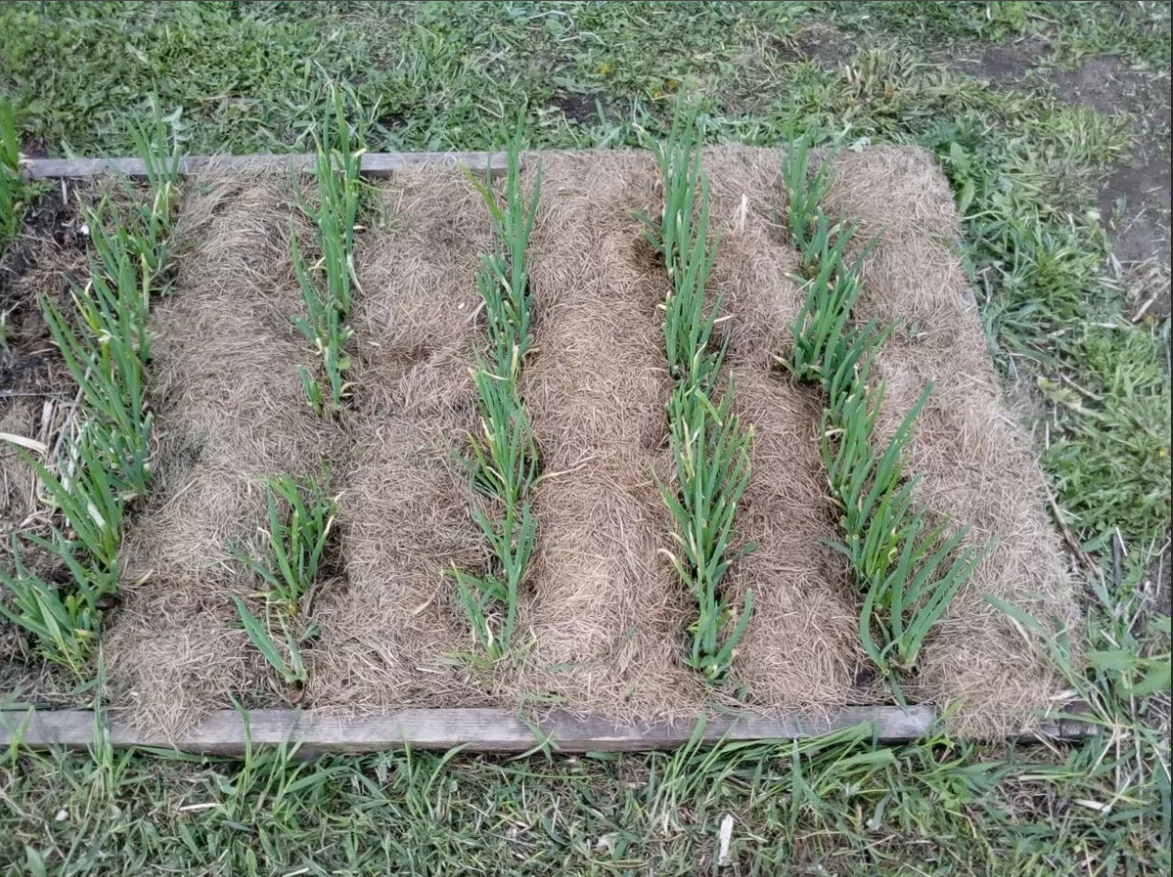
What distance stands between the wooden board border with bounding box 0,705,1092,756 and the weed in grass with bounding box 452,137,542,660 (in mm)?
180

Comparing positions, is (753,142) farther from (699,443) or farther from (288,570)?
(288,570)

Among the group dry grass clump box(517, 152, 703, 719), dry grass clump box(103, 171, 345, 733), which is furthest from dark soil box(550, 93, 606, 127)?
dry grass clump box(103, 171, 345, 733)

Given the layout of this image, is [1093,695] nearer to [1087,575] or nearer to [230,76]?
[1087,575]

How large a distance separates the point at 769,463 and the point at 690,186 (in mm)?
764

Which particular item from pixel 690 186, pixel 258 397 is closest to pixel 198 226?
pixel 258 397

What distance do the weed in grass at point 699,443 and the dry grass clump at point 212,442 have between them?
0.93 metres

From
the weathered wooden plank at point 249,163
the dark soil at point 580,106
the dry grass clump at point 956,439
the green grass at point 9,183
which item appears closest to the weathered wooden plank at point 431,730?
the dry grass clump at point 956,439

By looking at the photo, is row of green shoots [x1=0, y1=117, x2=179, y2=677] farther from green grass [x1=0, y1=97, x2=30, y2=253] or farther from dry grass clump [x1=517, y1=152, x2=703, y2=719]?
dry grass clump [x1=517, y1=152, x2=703, y2=719]

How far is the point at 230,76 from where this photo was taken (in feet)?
11.3

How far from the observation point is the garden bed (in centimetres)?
218

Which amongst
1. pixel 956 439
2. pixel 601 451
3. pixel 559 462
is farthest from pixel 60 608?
pixel 956 439

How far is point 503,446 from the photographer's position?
7.31ft

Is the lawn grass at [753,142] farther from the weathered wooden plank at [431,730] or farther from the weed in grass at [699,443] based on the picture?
the weed in grass at [699,443]

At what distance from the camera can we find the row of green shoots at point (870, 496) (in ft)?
6.85
